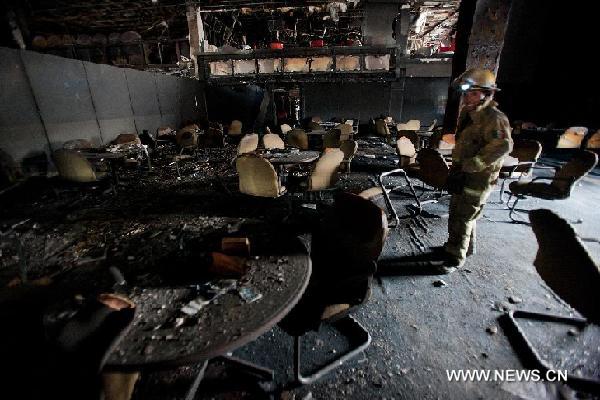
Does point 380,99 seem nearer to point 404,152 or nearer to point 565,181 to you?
point 404,152

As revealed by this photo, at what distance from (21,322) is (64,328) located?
14cm

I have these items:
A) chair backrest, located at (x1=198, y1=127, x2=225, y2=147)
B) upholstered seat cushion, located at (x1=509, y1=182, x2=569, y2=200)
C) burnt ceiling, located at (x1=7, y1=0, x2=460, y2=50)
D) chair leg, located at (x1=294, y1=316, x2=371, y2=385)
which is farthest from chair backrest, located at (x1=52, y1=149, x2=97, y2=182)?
burnt ceiling, located at (x1=7, y1=0, x2=460, y2=50)

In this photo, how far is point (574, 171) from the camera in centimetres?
407

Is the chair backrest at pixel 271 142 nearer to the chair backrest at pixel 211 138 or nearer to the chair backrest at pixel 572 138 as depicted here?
the chair backrest at pixel 211 138

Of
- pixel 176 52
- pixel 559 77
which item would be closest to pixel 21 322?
pixel 559 77

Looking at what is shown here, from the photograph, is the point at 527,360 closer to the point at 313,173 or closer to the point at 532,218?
the point at 532,218

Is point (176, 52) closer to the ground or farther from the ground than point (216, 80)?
farther from the ground

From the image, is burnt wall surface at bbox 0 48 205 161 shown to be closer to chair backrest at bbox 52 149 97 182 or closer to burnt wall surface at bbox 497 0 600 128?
chair backrest at bbox 52 149 97 182

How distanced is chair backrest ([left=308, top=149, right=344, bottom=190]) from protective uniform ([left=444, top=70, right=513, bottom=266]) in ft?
5.30

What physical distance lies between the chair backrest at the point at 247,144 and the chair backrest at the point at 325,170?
7.48 ft

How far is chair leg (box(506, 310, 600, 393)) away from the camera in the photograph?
2.06 m

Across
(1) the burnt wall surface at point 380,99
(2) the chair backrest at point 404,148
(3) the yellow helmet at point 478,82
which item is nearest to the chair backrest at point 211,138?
(2) the chair backrest at point 404,148

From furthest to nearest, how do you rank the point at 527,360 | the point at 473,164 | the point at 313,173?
the point at 313,173 < the point at 473,164 < the point at 527,360

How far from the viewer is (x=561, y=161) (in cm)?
901
